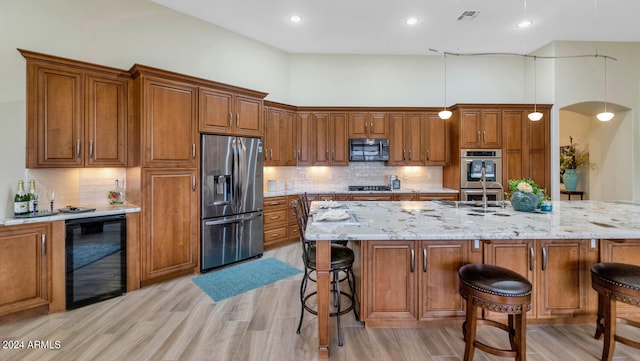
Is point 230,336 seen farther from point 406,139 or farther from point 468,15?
point 468,15

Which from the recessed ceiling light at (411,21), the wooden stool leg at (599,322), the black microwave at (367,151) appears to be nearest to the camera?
the wooden stool leg at (599,322)

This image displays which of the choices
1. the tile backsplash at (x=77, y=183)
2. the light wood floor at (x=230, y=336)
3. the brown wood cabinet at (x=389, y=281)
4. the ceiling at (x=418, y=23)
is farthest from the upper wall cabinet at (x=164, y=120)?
the brown wood cabinet at (x=389, y=281)

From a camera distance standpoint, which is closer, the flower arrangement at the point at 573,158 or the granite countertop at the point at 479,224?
the granite countertop at the point at 479,224

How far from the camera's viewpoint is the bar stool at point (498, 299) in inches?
65.3

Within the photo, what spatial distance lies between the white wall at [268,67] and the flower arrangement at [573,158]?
0.58m

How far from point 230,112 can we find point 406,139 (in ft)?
10.7

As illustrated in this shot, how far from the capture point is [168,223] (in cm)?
332

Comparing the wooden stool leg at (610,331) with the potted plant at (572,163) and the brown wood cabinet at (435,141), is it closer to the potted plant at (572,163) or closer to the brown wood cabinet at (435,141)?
the brown wood cabinet at (435,141)

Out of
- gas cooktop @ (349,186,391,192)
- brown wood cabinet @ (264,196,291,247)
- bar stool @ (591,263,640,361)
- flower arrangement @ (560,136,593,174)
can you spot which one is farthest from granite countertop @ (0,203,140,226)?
flower arrangement @ (560,136,593,174)

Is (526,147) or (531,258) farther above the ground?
(526,147)

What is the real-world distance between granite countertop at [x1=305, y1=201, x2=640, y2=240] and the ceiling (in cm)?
291

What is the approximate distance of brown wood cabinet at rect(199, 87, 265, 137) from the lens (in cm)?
359

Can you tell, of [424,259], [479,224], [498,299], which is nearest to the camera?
[498,299]

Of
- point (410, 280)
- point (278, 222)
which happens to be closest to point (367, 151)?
point (278, 222)
